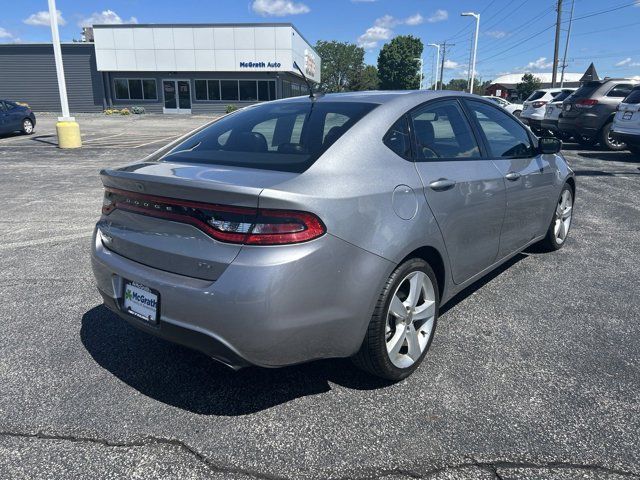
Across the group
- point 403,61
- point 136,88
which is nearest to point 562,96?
point 136,88

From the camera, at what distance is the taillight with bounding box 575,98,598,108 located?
13.0m

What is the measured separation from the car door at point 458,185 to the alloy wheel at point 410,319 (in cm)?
33

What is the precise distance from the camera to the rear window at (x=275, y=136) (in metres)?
2.60

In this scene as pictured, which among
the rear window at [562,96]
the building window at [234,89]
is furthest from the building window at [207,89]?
the rear window at [562,96]

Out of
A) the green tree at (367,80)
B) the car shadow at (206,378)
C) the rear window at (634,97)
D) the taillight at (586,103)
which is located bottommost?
the car shadow at (206,378)

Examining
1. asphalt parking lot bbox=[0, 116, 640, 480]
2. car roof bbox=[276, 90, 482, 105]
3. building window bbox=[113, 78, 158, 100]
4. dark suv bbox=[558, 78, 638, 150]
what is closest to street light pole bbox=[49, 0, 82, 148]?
asphalt parking lot bbox=[0, 116, 640, 480]

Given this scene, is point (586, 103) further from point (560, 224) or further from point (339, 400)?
point (339, 400)

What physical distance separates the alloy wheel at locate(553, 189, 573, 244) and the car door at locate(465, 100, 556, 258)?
0.49m

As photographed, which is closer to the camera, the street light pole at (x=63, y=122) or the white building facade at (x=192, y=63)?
the street light pole at (x=63, y=122)

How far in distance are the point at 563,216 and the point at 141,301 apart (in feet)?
14.4

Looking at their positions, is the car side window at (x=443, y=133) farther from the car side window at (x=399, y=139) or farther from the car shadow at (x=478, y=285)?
the car shadow at (x=478, y=285)

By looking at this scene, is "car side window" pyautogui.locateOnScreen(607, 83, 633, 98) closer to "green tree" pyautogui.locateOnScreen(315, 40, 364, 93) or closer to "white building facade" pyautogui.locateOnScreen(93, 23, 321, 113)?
"white building facade" pyautogui.locateOnScreen(93, 23, 321, 113)

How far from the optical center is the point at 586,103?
1302 cm

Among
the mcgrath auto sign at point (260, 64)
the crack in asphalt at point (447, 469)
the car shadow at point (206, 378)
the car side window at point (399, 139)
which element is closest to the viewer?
the crack in asphalt at point (447, 469)
